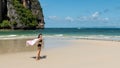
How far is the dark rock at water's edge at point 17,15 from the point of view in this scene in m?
125

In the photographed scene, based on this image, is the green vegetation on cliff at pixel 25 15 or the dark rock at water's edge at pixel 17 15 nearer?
the dark rock at water's edge at pixel 17 15

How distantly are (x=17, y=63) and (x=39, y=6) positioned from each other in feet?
455

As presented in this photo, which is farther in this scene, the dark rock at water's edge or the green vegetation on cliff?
the green vegetation on cliff

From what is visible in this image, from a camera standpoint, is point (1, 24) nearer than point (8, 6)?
Yes

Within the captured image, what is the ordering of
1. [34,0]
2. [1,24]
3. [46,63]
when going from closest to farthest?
[46,63]
[1,24]
[34,0]

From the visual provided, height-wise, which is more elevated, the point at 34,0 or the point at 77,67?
the point at 34,0

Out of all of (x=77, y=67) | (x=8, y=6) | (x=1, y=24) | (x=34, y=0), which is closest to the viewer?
(x=77, y=67)

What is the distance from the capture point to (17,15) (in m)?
131

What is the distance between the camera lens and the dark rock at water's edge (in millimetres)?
124881

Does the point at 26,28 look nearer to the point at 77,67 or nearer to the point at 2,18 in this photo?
the point at 2,18

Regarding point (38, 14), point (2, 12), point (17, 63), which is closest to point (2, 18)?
point (2, 12)

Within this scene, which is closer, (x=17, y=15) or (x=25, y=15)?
(x=17, y=15)

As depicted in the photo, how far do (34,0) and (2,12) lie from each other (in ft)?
95.8

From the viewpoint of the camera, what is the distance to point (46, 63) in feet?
55.5
